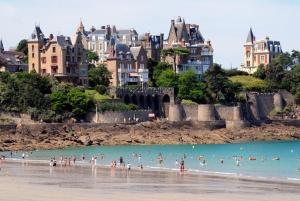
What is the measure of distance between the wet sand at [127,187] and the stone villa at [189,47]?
61149mm

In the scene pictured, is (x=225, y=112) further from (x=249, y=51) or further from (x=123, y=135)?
(x=249, y=51)

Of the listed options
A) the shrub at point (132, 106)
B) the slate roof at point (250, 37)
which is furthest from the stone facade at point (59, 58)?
the slate roof at point (250, 37)

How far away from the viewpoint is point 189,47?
118m

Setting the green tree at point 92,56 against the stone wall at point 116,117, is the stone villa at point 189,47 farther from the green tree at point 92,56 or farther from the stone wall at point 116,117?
the stone wall at point 116,117

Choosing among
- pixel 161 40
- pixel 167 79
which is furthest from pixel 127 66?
pixel 161 40

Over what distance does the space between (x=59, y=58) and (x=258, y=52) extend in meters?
42.4

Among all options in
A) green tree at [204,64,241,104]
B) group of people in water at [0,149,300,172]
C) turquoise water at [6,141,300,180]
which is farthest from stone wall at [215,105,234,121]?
group of people in water at [0,149,300,172]

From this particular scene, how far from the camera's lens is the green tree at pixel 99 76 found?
10188 cm

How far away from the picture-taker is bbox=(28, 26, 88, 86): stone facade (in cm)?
9894

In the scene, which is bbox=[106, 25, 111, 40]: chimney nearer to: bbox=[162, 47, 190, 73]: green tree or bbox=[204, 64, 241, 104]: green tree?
bbox=[162, 47, 190, 73]: green tree

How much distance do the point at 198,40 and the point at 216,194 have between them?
274 feet

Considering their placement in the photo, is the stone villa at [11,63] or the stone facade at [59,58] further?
the stone villa at [11,63]

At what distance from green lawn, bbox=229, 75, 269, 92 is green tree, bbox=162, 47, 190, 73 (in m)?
7.15

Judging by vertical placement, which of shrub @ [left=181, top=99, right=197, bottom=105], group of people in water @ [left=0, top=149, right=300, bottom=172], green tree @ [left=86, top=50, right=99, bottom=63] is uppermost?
green tree @ [left=86, top=50, right=99, bottom=63]
